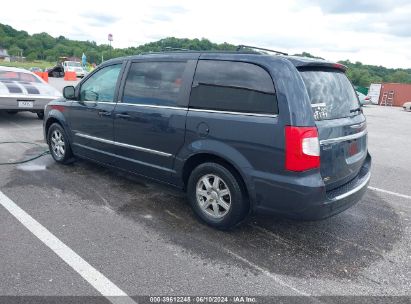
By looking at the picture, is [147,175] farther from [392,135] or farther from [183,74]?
[392,135]

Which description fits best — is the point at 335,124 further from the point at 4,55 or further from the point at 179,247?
the point at 4,55

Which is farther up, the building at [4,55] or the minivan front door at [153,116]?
the building at [4,55]

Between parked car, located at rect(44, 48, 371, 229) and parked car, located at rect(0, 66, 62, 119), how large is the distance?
5.25 m

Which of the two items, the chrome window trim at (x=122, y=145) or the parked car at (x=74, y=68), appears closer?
the chrome window trim at (x=122, y=145)

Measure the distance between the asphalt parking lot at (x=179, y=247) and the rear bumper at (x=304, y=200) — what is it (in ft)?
1.40

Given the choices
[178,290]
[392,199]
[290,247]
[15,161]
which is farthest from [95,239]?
[392,199]

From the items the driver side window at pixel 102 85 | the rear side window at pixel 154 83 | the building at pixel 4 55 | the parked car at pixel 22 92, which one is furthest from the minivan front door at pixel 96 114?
the building at pixel 4 55

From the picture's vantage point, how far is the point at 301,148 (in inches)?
121

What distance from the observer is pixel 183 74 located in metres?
3.95

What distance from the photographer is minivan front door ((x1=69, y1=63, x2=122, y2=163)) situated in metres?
4.80

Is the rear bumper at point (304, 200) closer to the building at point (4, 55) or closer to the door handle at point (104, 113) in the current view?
the door handle at point (104, 113)

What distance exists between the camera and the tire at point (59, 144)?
18.7 feet

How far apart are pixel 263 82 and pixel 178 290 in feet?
6.44

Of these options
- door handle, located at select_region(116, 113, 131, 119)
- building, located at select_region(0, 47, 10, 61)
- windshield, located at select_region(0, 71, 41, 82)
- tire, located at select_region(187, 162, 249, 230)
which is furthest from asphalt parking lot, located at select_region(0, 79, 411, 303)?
building, located at select_region(0, 47, 10, 61)
